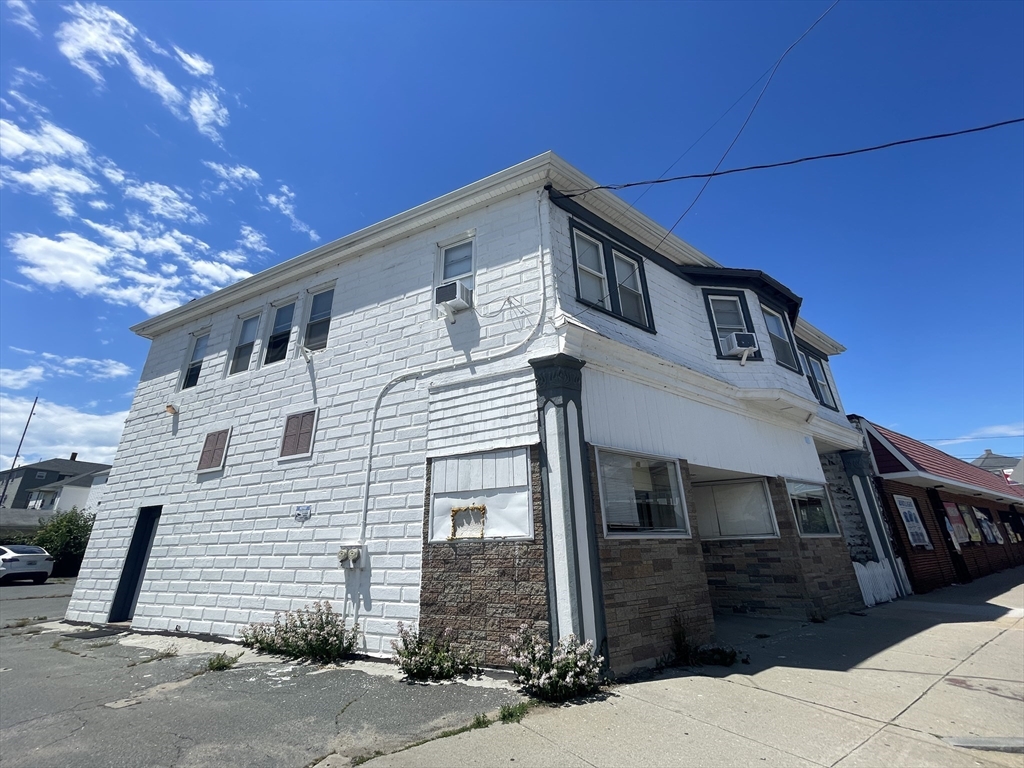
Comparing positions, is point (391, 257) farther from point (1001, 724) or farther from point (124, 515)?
point (1001, 724)

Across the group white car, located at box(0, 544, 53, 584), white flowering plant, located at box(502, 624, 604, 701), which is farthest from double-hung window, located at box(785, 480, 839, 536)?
white car, located at box(0, 544, 53, 584)

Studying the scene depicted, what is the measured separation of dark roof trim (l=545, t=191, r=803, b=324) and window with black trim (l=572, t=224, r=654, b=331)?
24 cm

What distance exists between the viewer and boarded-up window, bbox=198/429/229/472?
33.0ft

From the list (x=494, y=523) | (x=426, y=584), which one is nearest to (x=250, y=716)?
(x=426, y=584)

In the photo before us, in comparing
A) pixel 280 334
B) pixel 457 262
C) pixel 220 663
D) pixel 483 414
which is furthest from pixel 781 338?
pixel 220 663

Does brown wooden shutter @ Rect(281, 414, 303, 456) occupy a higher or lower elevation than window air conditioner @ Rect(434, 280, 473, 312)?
lower

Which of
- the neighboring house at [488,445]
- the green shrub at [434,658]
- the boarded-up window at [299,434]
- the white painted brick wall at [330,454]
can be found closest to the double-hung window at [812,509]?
the neighboring house at [488,445]

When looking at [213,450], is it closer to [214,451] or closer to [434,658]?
[214,451]

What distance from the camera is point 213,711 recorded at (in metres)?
4.99

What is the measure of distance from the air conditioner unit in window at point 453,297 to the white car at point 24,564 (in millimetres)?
22711

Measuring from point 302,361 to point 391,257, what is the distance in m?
2.80

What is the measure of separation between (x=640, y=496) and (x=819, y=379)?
11.1m

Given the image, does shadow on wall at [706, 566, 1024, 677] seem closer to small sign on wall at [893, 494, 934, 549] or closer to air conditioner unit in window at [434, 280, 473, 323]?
small sign on wall at [893, 494, 934, 549]

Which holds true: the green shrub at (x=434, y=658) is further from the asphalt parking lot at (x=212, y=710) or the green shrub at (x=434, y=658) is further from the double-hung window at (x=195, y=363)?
the double-hung window at (x=195, y=363)
